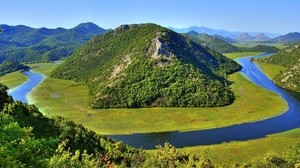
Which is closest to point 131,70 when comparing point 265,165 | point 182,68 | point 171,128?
point 182,68

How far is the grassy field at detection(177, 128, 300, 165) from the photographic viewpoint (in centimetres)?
8238

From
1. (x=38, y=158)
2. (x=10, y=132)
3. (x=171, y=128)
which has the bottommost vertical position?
(x=171, y=128)

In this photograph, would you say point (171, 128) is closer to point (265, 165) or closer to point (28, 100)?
point (265, 165)

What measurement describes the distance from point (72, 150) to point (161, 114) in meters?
63.2

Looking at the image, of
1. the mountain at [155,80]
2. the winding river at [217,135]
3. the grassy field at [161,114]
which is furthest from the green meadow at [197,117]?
the mountain at [155,80]

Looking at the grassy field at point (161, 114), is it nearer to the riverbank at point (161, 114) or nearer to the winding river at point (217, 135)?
the riverbank at point (161, 114)

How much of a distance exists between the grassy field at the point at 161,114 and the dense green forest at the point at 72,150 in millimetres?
33391

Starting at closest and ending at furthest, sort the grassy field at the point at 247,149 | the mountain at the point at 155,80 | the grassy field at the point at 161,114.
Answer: the grassy field at the point at 247,149 → the grassy field at the point at 161,114 → the mountain at the point at 155,80

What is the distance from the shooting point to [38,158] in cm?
2011

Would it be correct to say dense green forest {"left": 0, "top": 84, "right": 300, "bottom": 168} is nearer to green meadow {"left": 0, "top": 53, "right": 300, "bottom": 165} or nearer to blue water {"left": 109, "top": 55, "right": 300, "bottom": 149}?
green meadow {"left": 0, "top": 53, "right": 300, "bottom": 165}

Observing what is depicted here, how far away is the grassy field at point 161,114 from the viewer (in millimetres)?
111731

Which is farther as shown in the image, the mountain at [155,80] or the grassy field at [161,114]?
the mountain at [155,80]

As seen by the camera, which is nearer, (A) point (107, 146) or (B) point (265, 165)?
(B) point (265, 165)

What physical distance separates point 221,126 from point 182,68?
201 feet
